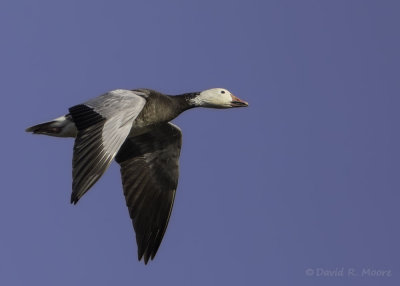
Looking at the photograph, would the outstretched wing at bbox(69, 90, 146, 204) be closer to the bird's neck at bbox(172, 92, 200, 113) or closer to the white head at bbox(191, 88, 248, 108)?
the bird's neck at bbox(172, 92, 200, 113)

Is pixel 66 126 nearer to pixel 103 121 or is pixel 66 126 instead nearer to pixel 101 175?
pixel 103 121

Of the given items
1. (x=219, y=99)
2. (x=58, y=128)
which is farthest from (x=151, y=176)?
(x=58, y=128)

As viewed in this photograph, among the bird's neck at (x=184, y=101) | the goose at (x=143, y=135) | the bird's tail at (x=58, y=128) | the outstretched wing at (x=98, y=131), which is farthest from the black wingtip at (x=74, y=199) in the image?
the bird's neck at (x=184, y=101)

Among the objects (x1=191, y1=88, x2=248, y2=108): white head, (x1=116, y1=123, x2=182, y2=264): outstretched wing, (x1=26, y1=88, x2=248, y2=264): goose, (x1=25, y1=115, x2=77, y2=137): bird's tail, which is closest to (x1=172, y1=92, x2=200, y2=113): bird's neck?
(x1=26, y1=88, x2=248, y2=264): goose

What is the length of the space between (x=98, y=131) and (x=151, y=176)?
344 centimetres

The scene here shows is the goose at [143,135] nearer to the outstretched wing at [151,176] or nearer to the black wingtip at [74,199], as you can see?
the outstretched wing at [151,176]

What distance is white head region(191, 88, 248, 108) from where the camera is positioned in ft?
48.2

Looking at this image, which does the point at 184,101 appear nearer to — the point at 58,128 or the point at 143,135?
the point at 143,135

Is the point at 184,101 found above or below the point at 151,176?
above

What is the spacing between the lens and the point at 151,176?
14.7 metres

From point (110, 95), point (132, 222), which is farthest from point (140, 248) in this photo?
point (110, 95)

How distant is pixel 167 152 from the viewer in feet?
48.4

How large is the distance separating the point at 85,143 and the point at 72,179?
825 millimetres

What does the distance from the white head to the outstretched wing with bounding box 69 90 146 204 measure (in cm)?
215
